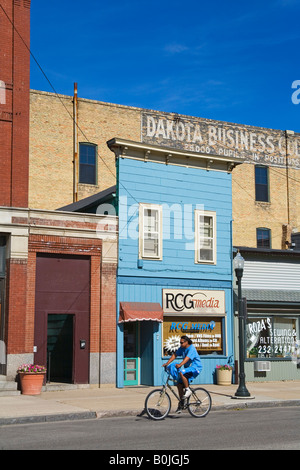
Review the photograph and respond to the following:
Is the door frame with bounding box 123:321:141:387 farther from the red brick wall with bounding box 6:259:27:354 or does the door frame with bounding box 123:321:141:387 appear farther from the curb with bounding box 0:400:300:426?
the curb with bounding box 0:400:300:426

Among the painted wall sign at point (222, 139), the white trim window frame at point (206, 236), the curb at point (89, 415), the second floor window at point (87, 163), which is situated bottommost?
the curb at point (89, 415)

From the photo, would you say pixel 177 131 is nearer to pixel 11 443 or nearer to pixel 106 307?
pixel 106 307

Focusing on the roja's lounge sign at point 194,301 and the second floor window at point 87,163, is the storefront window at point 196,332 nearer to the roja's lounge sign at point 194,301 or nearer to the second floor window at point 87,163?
the roja's lounge sign at point 194,301

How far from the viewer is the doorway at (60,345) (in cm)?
2292

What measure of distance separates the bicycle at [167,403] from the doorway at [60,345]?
8809 millimetres

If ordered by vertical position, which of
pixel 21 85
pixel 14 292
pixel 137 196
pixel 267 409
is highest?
pixel 21 85

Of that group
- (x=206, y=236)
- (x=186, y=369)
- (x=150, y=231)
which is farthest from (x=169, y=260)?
(x=186, y=369)

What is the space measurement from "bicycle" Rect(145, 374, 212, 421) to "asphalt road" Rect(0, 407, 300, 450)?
0.69 ft

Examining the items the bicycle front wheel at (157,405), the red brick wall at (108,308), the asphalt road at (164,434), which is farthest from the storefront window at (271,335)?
the bicycle front wheel at (157,405)

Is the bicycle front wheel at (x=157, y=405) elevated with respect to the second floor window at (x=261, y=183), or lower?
lower

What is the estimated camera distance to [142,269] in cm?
2303

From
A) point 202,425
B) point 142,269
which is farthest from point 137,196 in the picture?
point 202,425

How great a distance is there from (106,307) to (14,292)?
340 centimetres

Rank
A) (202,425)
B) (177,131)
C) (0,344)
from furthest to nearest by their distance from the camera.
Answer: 1. (177,131)
2. (0,344)
3. (202,425)
